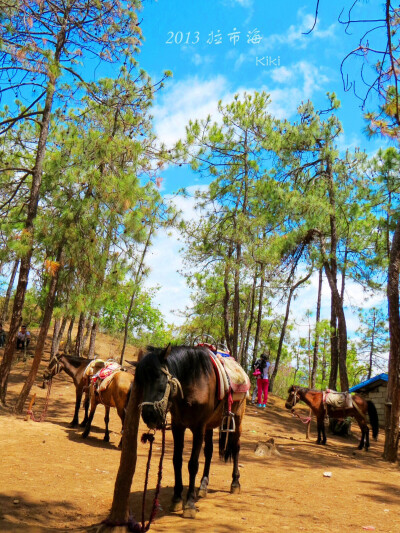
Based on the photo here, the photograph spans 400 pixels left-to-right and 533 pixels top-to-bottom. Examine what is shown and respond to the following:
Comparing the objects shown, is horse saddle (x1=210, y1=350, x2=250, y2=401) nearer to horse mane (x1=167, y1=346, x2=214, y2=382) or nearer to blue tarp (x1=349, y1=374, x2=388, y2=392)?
horse mane (x1=167, y1=346, x2=214, y2=382)

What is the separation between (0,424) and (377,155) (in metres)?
11.8

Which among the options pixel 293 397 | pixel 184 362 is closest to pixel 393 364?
pixel 293 397

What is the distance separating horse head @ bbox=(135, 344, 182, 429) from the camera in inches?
130

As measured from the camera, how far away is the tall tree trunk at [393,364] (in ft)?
30.4

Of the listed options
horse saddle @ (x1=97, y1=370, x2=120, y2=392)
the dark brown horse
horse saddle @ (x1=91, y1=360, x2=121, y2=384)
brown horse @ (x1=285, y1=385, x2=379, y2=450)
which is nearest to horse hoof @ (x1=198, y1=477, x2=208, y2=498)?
the dark brown horse

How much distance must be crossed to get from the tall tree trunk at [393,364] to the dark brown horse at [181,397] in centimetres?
572

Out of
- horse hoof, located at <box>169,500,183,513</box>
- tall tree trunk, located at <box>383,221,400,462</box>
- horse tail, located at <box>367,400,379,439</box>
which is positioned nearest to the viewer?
horse hoof, located at <box>169,500,183,513</box>

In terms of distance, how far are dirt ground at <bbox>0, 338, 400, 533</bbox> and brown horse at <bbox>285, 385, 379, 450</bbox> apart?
1.15m

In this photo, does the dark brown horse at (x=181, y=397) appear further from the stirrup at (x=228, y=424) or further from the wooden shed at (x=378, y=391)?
the wooden shed at (x=378, y=391)

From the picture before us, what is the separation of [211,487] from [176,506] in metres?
1.49

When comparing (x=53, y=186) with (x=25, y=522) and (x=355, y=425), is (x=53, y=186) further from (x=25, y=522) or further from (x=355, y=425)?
(x=355, y=425)

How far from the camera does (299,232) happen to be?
12914 millimetres

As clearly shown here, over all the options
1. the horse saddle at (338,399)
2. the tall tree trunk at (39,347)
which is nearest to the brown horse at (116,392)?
the tall tree trunk at (39,347)

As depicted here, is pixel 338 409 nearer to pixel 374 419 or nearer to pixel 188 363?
pixel 374 419
